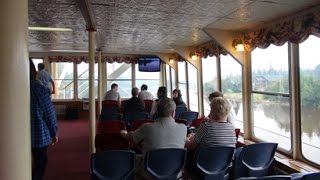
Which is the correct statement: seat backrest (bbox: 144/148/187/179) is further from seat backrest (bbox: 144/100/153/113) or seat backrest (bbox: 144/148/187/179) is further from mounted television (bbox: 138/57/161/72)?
mounted television (bbox: 138/57/161/72)

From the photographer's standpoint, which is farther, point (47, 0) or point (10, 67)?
point (47, 0)

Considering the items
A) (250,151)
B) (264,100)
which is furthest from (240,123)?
(250,151)

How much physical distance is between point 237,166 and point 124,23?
9.30 feet

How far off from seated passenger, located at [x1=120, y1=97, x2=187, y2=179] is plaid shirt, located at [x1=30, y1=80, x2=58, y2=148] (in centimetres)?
89

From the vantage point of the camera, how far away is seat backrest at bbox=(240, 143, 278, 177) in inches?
125

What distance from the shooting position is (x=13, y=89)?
1.33 metres

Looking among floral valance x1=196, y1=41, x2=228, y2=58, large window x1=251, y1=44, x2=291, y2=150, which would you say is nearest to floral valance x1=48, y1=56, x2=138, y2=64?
floral valance x1=196, y1=41, x2=228, y2=58

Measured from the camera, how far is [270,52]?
4.86 m

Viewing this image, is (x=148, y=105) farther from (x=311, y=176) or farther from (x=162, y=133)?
(x=311, y=176)

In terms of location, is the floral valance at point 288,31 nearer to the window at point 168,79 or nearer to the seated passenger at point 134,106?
the seated passenger at point 134,106

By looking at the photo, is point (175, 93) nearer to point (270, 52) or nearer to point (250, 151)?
point (270, 52)

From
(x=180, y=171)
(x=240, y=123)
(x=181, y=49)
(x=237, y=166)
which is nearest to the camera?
(x=180, y=171)

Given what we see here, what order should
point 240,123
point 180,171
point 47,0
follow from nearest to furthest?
point 180,171
point 47,0
point 240,123

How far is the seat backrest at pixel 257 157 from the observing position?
318cm
